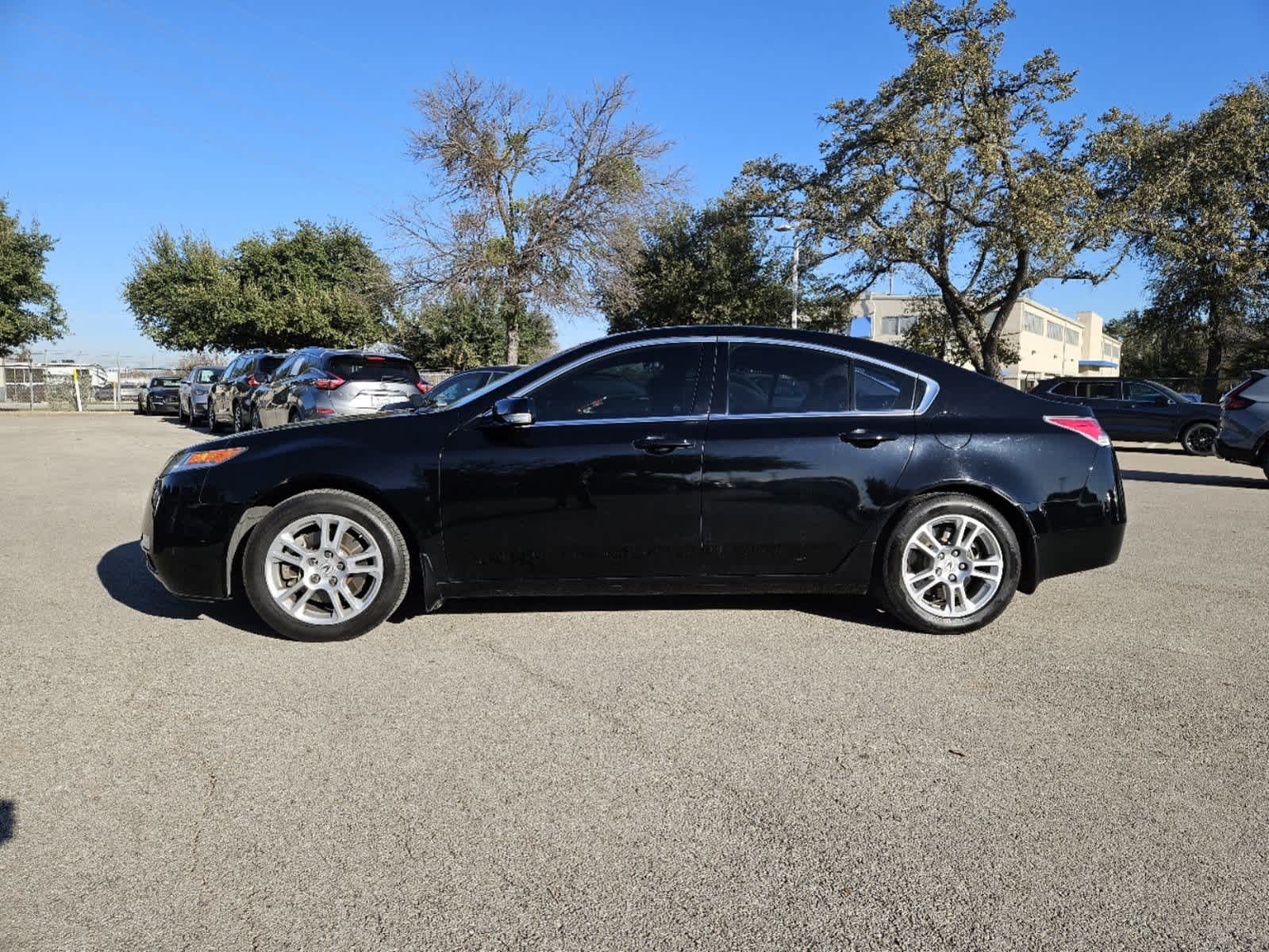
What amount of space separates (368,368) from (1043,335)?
8770 centimetres

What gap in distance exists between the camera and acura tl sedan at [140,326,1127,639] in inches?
178

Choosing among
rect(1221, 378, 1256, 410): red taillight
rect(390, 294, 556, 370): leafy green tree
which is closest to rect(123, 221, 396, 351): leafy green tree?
rect(390, 294, 556, 370): leafy green tree

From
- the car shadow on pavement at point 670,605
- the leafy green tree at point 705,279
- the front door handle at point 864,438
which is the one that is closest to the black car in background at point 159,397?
the leafy green tree at point 705,279

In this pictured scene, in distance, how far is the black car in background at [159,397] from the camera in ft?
106

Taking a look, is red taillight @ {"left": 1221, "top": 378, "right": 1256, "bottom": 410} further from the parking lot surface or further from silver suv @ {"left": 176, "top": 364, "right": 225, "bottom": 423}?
silver suv @ {"left": 176, "top": 364, "right": 225, "bottom": 423}

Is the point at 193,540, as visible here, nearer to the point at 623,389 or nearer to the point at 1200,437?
the point at 623,389

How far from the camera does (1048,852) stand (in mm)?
2570

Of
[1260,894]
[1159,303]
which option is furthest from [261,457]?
[1159,303]

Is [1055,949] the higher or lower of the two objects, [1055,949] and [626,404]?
the lower

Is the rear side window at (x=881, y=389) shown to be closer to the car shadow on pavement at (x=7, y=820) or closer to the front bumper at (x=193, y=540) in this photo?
the front bumper at (x=193, y=540)

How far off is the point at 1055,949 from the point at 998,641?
263cm

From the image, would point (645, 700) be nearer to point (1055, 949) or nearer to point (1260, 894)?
point (1055, 949)

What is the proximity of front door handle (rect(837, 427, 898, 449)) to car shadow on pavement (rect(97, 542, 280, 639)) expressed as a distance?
3130 millimetres

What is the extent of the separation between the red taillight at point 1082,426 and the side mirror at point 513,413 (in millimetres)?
2769
